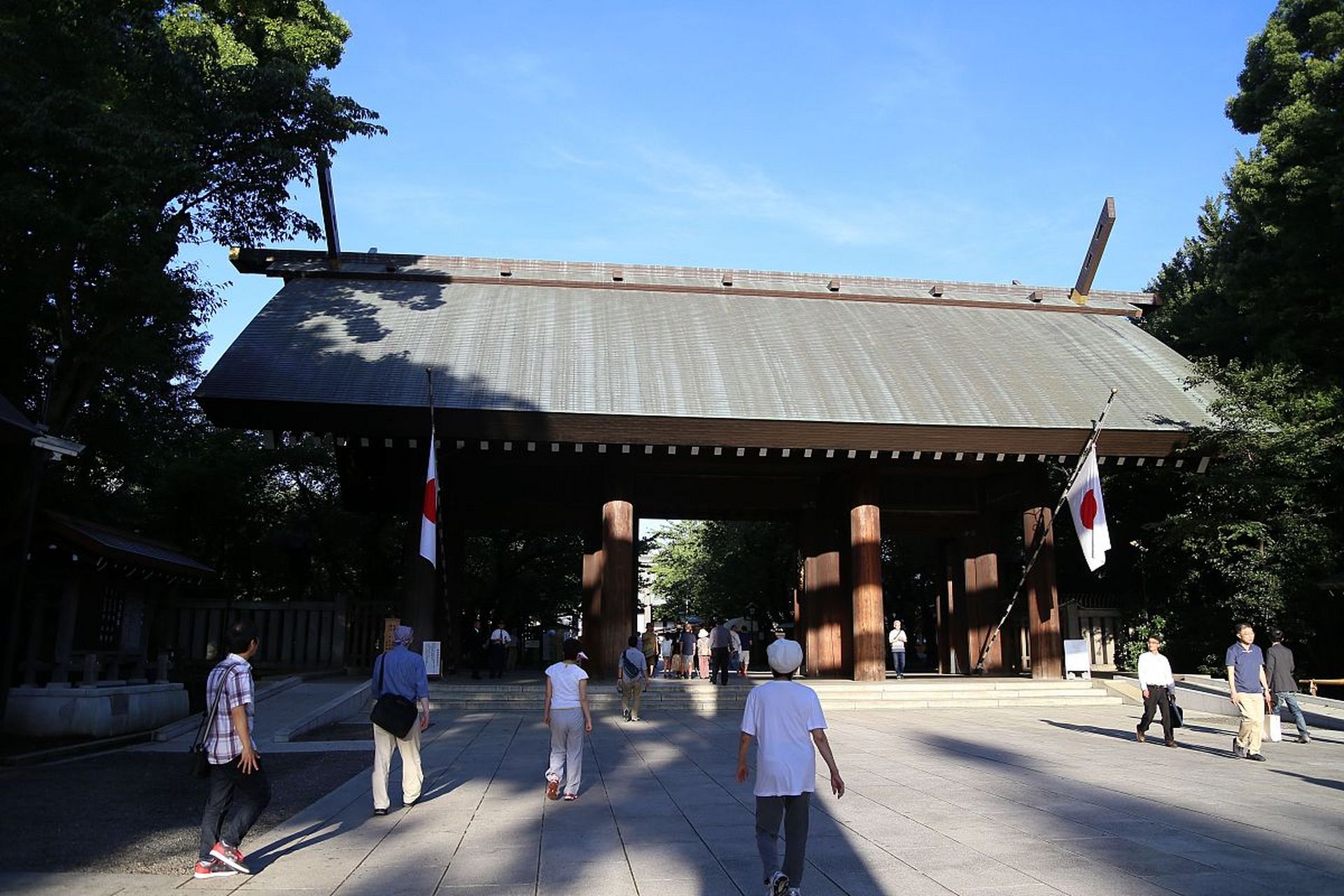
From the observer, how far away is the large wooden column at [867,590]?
18.2 m

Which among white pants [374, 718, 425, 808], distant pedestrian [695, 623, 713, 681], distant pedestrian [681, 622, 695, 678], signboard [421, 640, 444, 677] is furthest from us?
distant pedestrian [695, 623, 713, 681]

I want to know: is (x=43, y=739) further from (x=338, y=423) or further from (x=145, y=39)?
(x=145, y=39)

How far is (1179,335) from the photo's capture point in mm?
26969

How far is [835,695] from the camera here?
16953 mm

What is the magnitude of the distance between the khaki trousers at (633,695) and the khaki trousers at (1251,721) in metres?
7.84

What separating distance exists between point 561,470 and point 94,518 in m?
9.21

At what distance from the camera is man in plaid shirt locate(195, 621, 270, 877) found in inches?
230

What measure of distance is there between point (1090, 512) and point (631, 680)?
885 centimetres

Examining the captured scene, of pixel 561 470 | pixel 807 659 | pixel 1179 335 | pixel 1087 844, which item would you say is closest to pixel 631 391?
pixel 561 470

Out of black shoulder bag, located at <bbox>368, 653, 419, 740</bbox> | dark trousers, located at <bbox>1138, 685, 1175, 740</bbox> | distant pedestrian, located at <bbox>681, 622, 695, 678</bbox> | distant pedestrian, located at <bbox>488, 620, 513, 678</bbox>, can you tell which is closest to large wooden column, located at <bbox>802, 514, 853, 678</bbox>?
distant pedestrian, located at <bbox>681, 622, 695, 678</bbox>

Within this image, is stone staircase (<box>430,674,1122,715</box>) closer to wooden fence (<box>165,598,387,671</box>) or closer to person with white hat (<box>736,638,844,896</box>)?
wooden fence (<box>165,598,387,671</box>)

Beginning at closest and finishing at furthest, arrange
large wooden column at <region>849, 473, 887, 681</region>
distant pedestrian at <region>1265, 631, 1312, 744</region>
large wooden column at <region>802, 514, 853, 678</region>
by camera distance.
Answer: distant pedestrian at <region>1265, 631, 1312, 744</region>
large wooden column at <region>849, 473, 887, 681</region>
large wooden column at <region>802, 514, 853, 678</region>

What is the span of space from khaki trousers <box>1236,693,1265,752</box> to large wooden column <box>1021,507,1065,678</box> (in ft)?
26.3

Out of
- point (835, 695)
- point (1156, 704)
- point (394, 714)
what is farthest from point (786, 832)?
point (835, 695)
